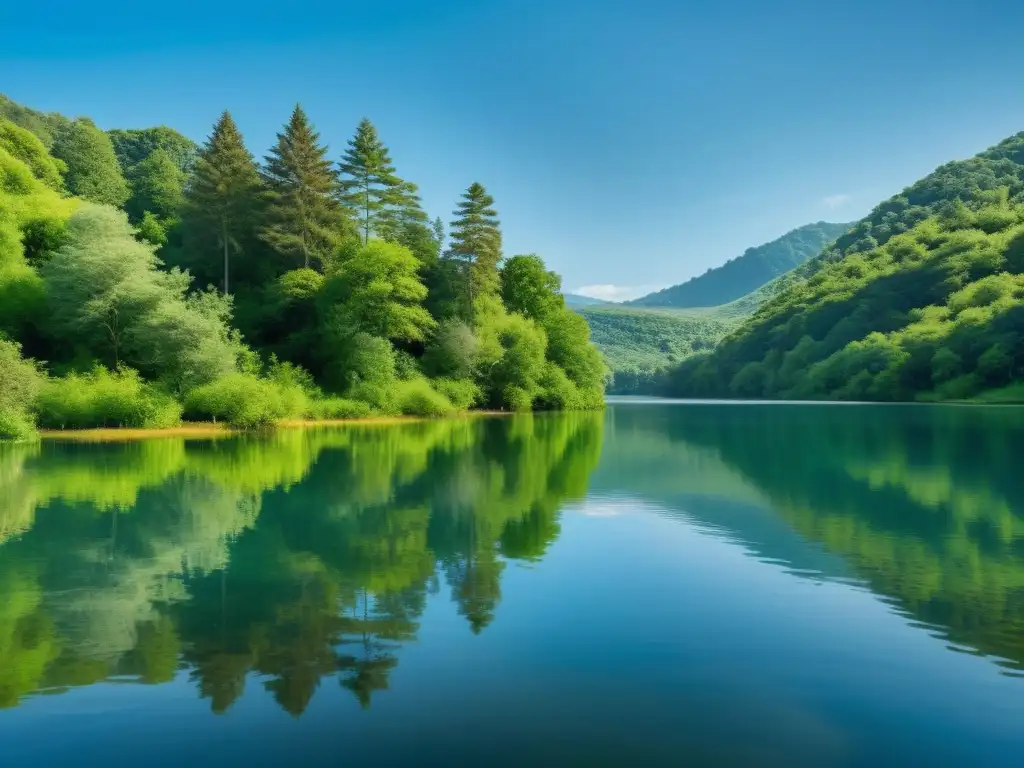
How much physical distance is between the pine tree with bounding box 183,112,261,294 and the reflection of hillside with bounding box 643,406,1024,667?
1622 inches

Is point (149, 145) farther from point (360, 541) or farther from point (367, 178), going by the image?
point (360, 541)

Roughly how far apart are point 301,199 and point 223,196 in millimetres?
5811

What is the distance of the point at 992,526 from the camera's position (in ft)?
46.1

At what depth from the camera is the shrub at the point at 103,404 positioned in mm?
36875

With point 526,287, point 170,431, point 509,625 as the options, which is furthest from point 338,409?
point 509,625

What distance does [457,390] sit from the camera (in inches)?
2352

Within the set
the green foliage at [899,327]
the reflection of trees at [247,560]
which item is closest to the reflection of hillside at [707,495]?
the reflection of trees at [247,560]

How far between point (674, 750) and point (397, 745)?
6.65ft

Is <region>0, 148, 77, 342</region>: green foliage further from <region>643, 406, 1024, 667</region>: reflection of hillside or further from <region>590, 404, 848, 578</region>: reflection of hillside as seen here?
<region>643, 406, 1024, 667</region>: reflection of hillside

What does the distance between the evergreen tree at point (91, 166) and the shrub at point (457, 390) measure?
34.9 meters

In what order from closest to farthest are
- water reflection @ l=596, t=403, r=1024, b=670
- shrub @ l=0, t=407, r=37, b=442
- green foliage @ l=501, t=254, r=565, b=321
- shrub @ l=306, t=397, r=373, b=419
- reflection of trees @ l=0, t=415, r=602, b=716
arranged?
reflection of trees @ l=0, t=415, r=602, b=716
water reflection @ l=596, t=403, r=1024, b=670
shrub @ l=0, t=407, r=37, b=442
shrub @ l=306, t=397, r=373, b=419
green foliage @ l=501, t=254, r=565, b=321

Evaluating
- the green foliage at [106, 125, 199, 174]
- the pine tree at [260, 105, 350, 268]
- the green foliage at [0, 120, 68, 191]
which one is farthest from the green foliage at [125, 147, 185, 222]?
the green foliage at [106, 125, 199, 174]

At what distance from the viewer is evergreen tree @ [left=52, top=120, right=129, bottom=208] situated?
68.7 meters

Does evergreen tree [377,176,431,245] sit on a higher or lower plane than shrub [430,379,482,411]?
higher
